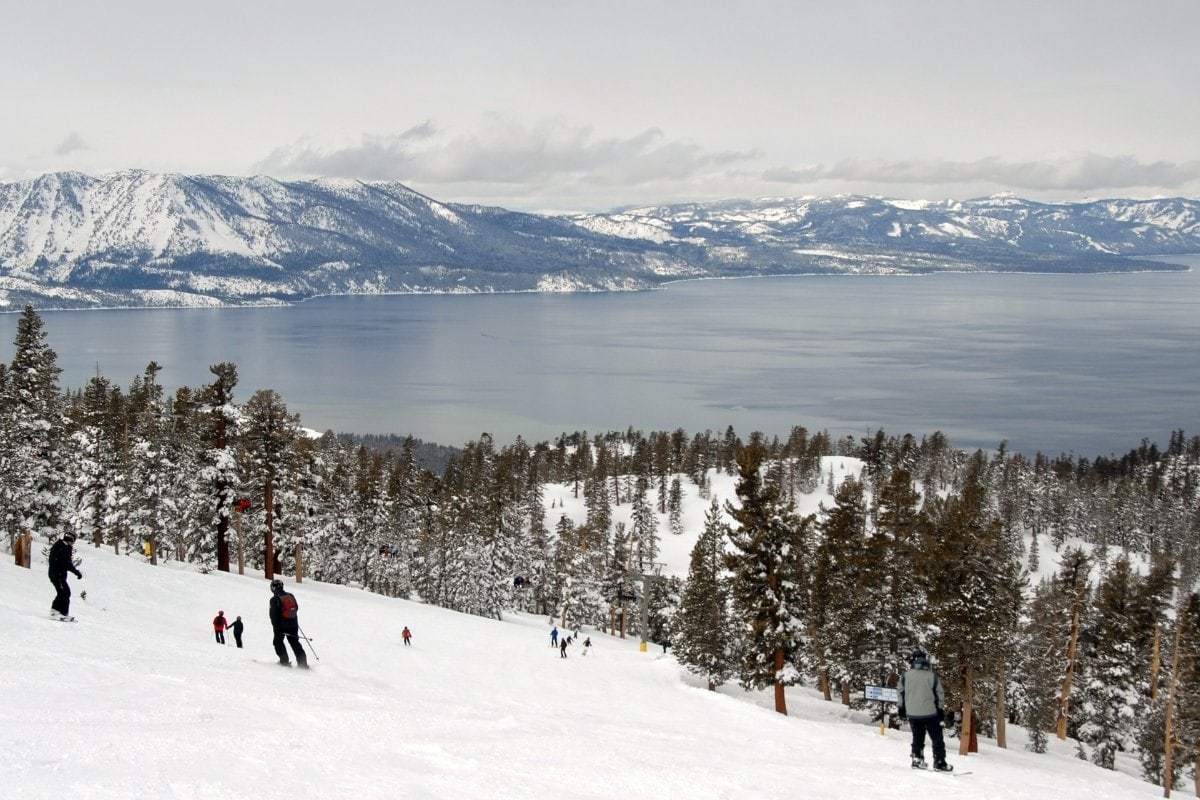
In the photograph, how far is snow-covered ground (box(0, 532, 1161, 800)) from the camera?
10672 millimetres

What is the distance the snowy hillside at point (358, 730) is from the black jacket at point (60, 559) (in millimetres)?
1166

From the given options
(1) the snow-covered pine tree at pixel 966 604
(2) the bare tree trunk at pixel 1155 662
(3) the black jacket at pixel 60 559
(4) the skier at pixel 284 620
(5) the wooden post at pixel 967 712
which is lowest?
(2) the bare tree trunk at pixel 1155 662

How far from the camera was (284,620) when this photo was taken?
19672 mm

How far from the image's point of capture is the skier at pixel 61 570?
65.2 feet

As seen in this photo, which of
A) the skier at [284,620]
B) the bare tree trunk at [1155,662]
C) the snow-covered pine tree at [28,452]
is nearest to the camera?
the skier at [284,620]

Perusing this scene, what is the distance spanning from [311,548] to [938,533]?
164 ft

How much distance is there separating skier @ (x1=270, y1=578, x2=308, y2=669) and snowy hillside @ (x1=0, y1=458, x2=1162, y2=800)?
365mm

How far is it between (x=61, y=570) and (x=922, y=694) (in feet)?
58.7

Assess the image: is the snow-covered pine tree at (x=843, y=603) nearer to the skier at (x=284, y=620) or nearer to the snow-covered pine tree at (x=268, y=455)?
the skier at (x=284, y=620)

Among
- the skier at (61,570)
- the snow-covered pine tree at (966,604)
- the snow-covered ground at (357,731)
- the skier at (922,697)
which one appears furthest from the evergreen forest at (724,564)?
the skier at (61,570)

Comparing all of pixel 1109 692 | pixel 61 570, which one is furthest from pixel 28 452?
pixel 1109 692

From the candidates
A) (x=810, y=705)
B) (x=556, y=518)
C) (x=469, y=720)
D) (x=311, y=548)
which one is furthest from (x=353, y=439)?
(x=469, y=720)

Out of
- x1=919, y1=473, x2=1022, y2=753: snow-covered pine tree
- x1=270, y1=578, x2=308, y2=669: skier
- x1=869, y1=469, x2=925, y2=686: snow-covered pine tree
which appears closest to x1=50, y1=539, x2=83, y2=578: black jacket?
x1=270, y1=578, x2=308, y2=669: skier

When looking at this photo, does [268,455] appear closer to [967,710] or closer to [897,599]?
[897,599]
